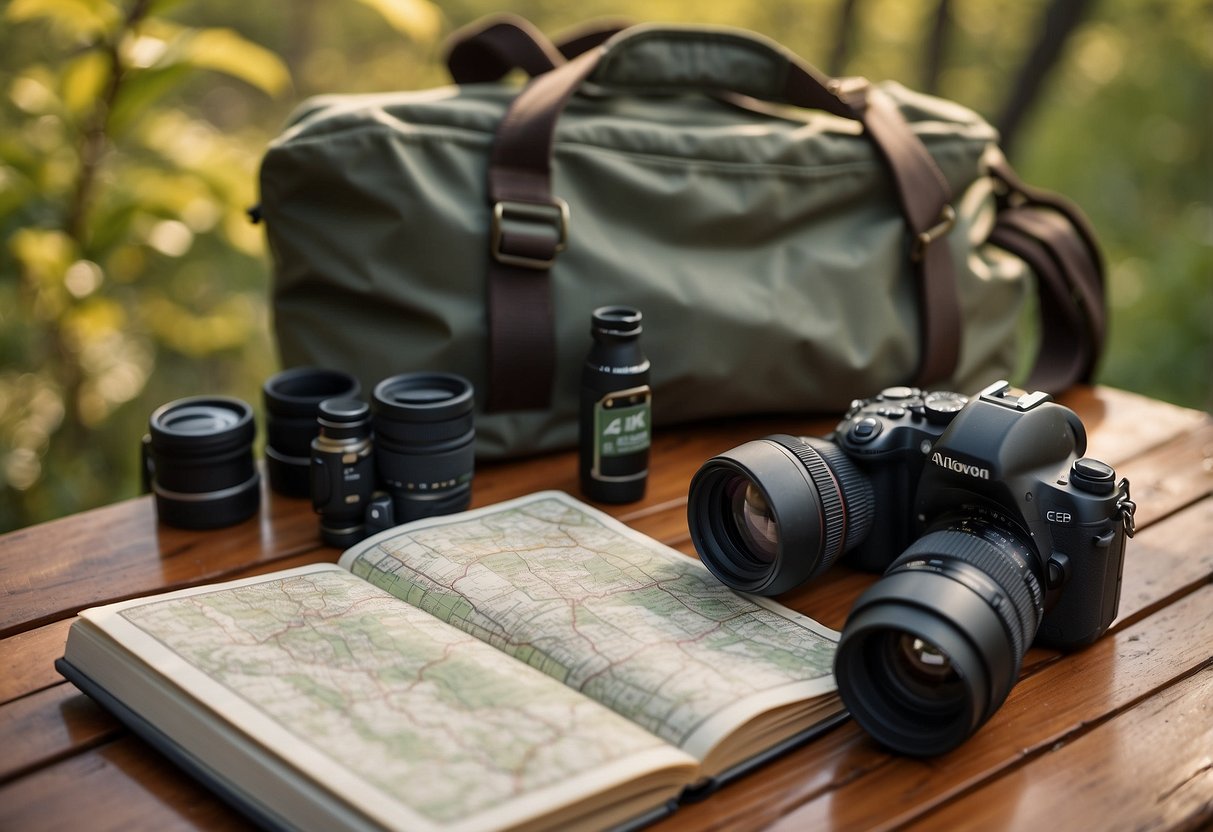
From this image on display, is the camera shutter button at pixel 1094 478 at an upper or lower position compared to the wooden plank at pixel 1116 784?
upper

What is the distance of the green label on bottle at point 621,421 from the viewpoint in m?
1.47

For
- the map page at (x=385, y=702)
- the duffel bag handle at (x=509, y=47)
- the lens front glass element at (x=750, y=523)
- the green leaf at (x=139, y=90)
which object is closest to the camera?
the map page at (x=385, y=702)

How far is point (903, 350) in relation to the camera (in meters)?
1.79

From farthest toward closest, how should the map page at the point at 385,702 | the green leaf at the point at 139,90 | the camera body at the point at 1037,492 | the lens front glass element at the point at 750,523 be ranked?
the green leaf at the point at 139,90 → the lens front glass element at the point at 750,523 → the camera body at the point at 1037,492 → the map page at the point at 385,702

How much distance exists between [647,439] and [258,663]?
632 millimetres

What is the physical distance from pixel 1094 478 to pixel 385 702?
681 mm

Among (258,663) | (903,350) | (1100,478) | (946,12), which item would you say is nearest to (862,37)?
(946,12)

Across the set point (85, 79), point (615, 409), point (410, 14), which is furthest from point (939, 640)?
point (85, 79)

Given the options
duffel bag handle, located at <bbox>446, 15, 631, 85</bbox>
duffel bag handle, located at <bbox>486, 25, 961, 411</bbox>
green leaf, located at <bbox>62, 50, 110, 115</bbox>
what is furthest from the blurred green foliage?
duffel bag handle, located at <bbox>486, 25, 961, 411</bbox>

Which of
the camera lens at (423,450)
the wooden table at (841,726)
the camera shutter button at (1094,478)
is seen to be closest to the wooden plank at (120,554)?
the wooden table at (841,726)

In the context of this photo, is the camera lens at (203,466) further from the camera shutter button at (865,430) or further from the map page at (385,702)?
the camera shutter button at (865,430)

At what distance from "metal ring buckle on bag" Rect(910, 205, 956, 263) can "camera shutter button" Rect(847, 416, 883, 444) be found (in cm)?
57

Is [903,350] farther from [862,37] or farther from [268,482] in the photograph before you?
[862,37]

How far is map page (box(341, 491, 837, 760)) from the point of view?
1017 mm
